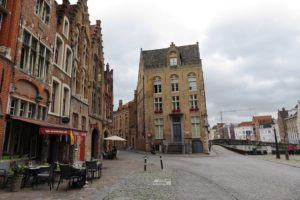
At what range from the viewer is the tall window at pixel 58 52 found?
1465 centimetres

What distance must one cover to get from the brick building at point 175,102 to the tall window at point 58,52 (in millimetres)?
22568

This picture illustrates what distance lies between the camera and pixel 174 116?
115ft

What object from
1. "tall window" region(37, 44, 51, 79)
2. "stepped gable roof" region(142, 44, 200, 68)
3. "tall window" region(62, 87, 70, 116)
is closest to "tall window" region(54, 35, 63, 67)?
"tall window" region(37, 44, 51, 79)

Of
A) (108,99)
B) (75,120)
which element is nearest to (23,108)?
(75,120)

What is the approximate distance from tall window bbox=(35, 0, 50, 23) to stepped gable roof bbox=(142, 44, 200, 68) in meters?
25.8

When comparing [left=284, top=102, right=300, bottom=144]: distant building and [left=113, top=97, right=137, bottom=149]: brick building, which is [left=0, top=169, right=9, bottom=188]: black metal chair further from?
[left=284, top=102, right=300, bottom=144]: distant building

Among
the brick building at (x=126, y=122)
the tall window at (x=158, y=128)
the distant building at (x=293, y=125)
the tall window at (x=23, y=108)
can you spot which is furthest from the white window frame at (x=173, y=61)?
the distant building at (x=293, y=125)

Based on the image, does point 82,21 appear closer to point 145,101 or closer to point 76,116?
point 76,116

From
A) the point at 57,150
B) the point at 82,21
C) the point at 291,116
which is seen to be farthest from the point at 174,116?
the point at 291,116

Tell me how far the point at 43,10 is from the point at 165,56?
27.9 meters

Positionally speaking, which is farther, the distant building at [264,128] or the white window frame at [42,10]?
the distant building at [264,128]

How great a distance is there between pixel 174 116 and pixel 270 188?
2651cm

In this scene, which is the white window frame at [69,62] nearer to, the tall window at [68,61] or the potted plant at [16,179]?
the tall window at [68,61]

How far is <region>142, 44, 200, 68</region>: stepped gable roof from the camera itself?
122 ft
